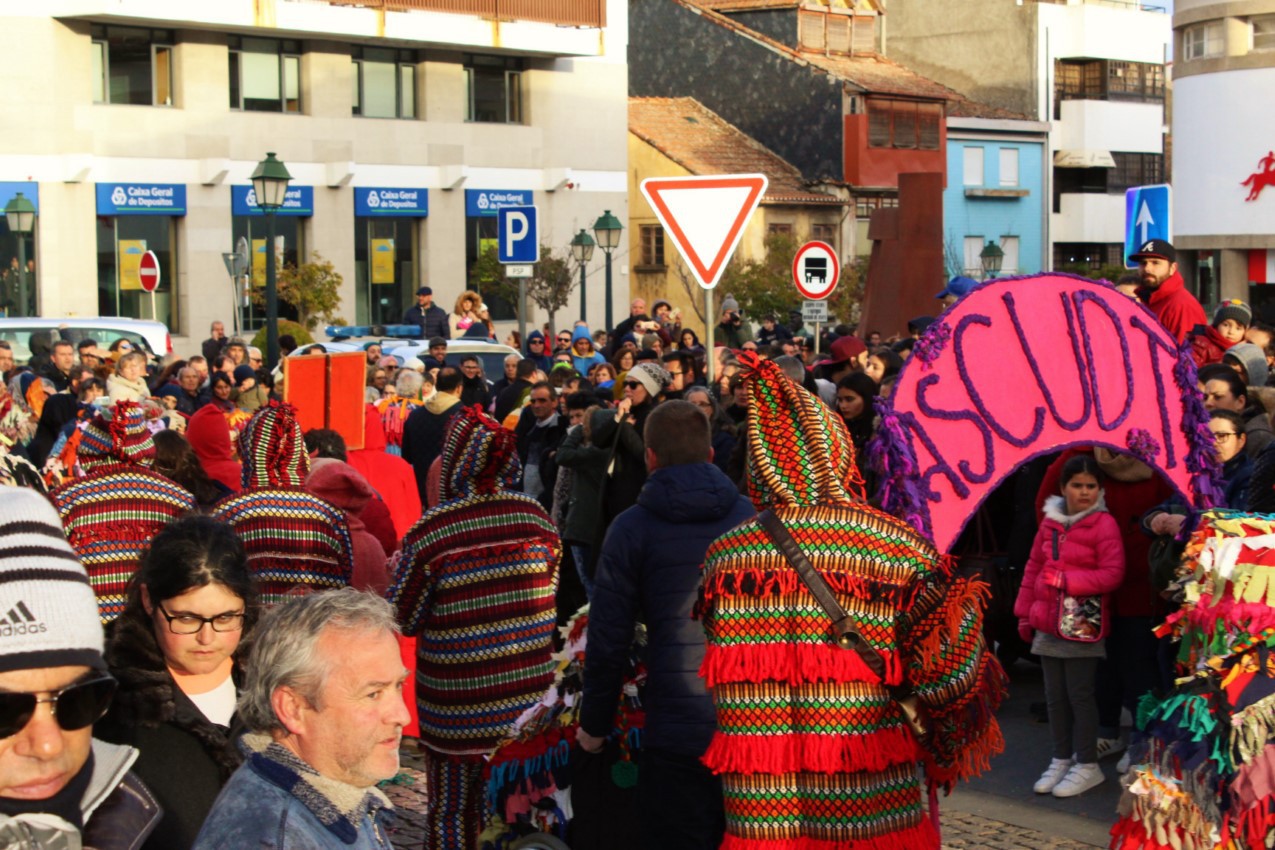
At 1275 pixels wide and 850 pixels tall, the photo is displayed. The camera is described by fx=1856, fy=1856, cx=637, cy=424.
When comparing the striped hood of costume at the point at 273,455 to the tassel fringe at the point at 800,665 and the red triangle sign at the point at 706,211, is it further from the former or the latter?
the tassel fringe at the point at 800,665

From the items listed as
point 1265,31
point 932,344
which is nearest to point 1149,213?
point 932,344

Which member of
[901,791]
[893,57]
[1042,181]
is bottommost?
[901,791]

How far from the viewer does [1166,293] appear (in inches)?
384

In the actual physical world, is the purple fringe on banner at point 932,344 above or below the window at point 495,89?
below

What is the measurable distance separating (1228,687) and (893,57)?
60.2 metres

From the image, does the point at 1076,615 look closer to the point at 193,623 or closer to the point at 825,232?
the point at 193,623

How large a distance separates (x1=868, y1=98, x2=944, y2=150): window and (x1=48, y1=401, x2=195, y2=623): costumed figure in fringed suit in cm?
4643

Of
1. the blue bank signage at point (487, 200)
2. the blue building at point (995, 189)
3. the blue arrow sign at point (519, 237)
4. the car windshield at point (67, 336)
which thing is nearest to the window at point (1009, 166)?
the blue building at point (995, 189)

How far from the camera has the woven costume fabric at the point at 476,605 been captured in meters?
6.78

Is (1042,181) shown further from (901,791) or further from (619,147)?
(901,791)

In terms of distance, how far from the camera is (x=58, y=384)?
58.6 ft

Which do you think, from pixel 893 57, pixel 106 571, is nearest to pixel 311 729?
pixel 106 571

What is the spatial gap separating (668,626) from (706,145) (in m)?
45.7

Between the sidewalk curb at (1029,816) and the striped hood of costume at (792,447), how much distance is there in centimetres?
278
